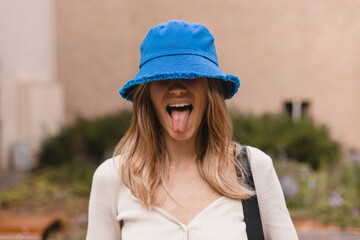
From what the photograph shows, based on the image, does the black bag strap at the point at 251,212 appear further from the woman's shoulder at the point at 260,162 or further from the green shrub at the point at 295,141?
the green shrub at the point at 295,141

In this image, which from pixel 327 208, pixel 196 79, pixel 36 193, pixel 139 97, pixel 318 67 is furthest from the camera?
pixel 318 67

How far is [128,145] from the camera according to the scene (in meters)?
1.75

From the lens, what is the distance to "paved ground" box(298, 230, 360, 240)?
3896mm

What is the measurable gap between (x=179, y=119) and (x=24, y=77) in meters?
7.19

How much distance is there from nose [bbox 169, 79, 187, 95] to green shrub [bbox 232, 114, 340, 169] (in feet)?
16.8

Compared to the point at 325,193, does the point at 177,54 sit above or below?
above

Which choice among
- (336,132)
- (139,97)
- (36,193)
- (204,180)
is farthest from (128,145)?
(336,132)

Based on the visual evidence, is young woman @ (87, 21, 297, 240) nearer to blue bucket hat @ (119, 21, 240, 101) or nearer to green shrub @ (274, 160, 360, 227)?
blue bucket hat @ (119, 21, 240, 101)

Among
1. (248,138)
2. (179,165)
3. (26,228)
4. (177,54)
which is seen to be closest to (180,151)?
(179,165)

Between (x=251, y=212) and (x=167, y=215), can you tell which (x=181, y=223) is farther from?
(x=251, y=212)

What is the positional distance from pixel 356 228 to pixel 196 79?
3.49m

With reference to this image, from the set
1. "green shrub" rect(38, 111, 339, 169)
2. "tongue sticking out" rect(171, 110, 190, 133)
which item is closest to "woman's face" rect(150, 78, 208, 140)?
"tongue sticking out" rect(171, 110, 190, 133)

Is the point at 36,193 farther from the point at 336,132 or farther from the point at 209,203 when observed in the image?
the point at 336,132

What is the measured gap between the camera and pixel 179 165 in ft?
5.71
